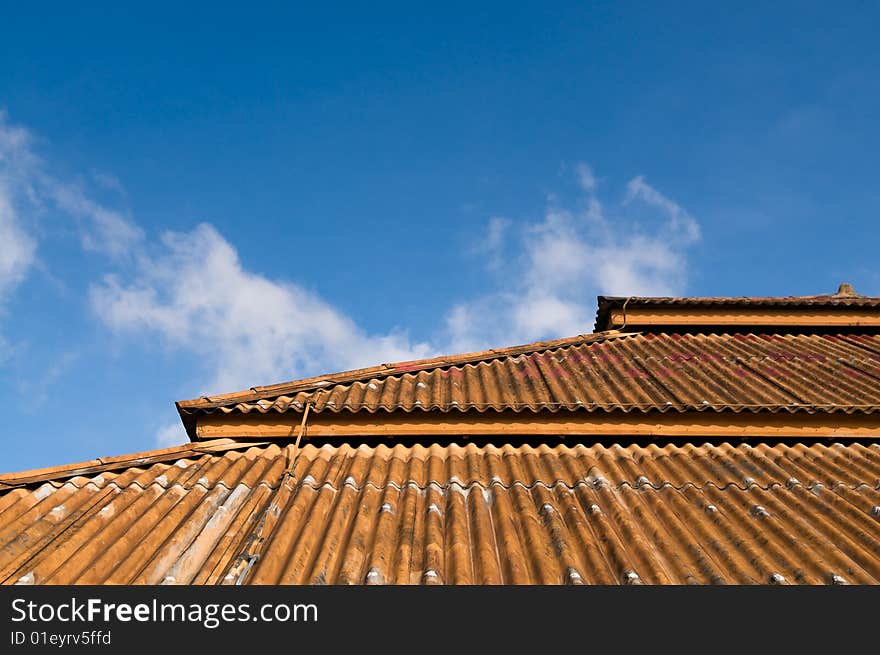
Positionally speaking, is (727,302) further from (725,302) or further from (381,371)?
(381,371)

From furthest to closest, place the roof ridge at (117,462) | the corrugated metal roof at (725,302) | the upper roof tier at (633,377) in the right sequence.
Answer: the corrugated metal roof at (725,302) < the upper roof tier at (633,377) < the roof ridge at (117,462)

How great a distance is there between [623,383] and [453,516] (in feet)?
10.8

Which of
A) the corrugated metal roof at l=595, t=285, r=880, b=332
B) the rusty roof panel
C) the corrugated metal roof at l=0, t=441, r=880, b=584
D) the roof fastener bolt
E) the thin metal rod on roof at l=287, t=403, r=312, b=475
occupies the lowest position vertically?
the roof fastener bolt

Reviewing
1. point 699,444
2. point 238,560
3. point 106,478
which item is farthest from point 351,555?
point 699,444

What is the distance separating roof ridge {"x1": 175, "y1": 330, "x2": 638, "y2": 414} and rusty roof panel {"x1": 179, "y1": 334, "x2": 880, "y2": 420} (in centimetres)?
2

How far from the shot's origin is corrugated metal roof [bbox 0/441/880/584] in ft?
10.9

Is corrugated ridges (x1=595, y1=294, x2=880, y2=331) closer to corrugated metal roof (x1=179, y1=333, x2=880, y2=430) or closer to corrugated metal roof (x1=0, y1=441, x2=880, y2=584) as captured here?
corrugated metal roof (x1=179, y1=333, x2=880, y2=430)

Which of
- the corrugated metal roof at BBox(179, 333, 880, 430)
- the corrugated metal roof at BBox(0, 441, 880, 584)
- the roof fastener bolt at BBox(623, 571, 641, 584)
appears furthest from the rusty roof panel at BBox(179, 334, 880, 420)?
the roof fastener bolt at BBox(623, 571, 641, 584)

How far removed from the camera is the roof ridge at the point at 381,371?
5488mm

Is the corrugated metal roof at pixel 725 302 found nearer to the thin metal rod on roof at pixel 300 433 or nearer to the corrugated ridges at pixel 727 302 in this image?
the corrugated ridges at pixel 727 302

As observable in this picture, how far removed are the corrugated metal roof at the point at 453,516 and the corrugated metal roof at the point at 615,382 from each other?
0.43m

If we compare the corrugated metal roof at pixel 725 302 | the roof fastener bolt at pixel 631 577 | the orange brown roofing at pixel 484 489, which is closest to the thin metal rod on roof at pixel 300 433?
the orange brown roofing at pixel 484 489
